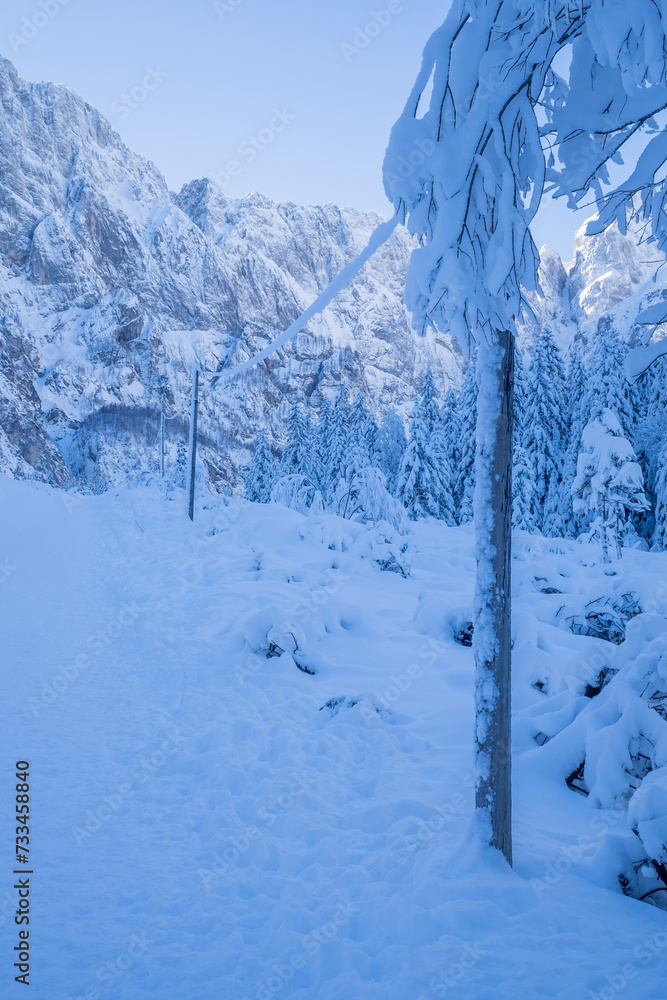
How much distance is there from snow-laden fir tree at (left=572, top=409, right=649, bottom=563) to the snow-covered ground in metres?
11.6

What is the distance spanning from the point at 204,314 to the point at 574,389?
119 m

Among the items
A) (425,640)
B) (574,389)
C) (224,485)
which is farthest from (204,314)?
(425,640)

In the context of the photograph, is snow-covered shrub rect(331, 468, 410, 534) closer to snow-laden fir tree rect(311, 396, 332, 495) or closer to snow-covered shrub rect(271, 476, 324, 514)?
snow-covered shrub rect(271, 476, 324, 514)

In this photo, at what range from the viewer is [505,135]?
93.4 inches

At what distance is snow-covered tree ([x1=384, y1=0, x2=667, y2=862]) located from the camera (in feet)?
7.30

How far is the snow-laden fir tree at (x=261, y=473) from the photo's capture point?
3856cm

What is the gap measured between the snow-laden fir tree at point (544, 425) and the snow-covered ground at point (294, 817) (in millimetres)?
22209

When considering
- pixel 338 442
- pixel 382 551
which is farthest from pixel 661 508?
pixel 338 442

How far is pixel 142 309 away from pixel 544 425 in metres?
112

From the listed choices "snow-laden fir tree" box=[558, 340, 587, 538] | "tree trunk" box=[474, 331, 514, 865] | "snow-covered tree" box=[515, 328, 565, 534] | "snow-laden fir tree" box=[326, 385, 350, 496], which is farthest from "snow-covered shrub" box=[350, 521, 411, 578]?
"snow-laden fir tree" box=[326, 385, 350, 496]

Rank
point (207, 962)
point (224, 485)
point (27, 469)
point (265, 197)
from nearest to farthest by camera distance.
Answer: point (207, 962) < point (27, 469) < point (224, 485) < point (265, 197)

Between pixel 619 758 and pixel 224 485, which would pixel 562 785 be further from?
pixel 224 485

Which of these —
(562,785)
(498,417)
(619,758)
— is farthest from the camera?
(562,785)

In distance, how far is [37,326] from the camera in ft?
345
